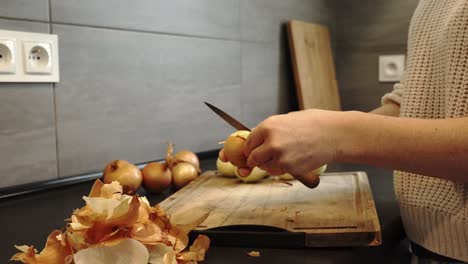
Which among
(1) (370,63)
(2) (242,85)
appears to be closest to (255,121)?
(2) (242,85)

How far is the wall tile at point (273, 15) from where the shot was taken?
154 centimetres

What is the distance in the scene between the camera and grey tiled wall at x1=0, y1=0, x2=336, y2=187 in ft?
3.05

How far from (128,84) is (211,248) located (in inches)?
21.6

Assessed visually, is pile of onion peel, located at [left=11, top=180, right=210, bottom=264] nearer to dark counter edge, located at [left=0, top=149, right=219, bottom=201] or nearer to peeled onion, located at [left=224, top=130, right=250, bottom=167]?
peeled onion, located at [left=224, top=130, right=250, bottom=167]

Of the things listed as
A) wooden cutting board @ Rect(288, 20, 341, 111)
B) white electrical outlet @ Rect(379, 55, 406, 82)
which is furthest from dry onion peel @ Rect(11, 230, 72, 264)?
white electrical outlet @ Rect(379, 55, 406, 82)

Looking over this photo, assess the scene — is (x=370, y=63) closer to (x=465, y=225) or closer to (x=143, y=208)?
(x=465, y=225)

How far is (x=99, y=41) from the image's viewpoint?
3.44ft

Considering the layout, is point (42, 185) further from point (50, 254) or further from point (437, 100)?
point (437, 100)

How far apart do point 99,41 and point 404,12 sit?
1.26 metres

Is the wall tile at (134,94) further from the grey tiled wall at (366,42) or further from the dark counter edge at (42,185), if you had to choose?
the grey tiled wall at (366,42)

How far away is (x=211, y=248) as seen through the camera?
0.69 meters

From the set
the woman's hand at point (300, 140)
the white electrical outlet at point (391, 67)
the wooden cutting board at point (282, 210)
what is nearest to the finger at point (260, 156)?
the woman's hand at point (300, 140)

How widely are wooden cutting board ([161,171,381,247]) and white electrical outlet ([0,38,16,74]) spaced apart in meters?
0.36

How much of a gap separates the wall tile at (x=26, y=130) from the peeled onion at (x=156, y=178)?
19 centimetres
